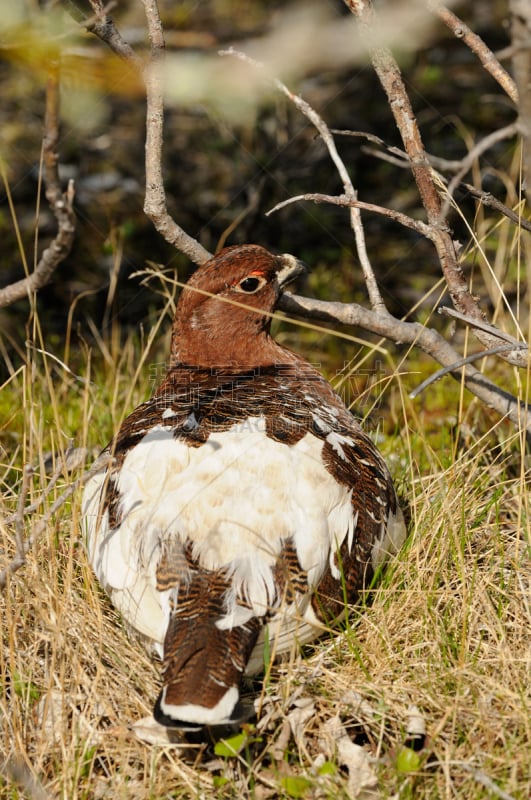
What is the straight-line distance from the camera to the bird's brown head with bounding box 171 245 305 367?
13.8 ft

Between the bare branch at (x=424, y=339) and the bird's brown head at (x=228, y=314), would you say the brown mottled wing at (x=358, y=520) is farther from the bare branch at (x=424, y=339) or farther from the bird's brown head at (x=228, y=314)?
the bird's brown head at (x=228, y=314)

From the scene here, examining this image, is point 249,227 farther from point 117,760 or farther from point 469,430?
point 117,760

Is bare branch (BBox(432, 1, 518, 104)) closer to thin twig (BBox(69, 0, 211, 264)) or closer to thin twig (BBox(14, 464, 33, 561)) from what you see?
thin twig (BBox(69, 0, 211, 264))

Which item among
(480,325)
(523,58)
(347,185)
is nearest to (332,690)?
(480,325)

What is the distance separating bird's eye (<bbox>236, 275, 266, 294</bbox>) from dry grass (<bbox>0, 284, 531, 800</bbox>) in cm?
125

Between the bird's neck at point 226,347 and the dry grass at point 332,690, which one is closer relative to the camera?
the dry grass at point 332,690

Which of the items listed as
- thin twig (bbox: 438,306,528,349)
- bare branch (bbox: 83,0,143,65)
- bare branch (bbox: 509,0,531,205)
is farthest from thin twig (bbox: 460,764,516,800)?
bare branch (bbox: 83,0,143,65)

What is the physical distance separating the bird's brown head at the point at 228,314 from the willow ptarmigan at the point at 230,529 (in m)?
0.42

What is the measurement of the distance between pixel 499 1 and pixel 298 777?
9693 mm

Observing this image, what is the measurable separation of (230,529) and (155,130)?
1.70 m

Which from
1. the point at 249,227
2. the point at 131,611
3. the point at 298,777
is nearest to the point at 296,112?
the point at 249,227

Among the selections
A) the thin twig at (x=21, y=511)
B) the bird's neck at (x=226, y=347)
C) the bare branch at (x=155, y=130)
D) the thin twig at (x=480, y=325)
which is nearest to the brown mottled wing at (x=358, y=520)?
the thin twig at (x=480, y=325)

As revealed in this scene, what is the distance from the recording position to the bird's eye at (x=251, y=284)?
424 centimetres

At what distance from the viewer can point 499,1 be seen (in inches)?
406
